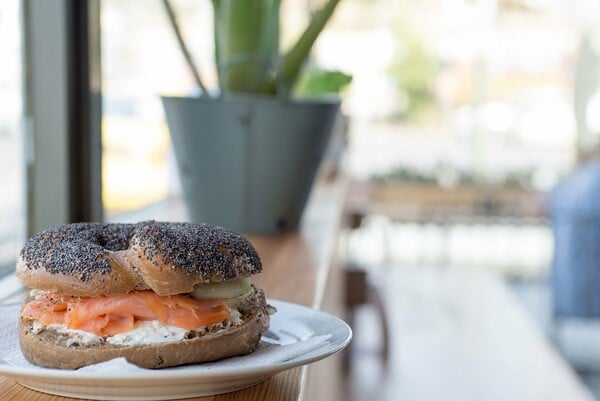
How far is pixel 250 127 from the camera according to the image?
1.41 meters

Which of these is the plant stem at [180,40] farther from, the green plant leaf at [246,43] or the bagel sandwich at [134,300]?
the bagel sandwich at [134,300]

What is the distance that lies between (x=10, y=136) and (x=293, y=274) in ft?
1.41

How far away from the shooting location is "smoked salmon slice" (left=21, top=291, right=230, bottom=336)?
0.61 metres

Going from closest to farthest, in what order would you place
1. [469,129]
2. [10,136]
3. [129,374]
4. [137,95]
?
[129,374] < [10,136] < [137,95] < [469,129]

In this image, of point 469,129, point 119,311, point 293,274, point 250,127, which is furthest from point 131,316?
point 469,129

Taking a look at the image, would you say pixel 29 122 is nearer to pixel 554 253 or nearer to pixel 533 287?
pixel 554 253

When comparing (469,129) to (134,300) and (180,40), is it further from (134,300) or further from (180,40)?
(134,300)

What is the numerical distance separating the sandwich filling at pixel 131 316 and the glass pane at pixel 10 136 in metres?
0.58

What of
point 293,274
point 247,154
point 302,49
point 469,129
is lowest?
point 469,129

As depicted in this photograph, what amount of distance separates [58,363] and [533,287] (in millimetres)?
5712

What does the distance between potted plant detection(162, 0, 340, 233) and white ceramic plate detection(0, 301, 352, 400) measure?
2.44 ft

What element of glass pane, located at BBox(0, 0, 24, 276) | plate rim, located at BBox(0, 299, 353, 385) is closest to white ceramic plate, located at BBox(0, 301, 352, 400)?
plate rim, located at BBox(0, 299, 353, 385)

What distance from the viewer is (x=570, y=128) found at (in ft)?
23.5

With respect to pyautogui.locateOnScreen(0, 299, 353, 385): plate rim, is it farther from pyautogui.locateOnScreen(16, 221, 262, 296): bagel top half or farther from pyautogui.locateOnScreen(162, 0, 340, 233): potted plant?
pyautogui.locateOnScreen(162, 0, 340, 233): potted plant
